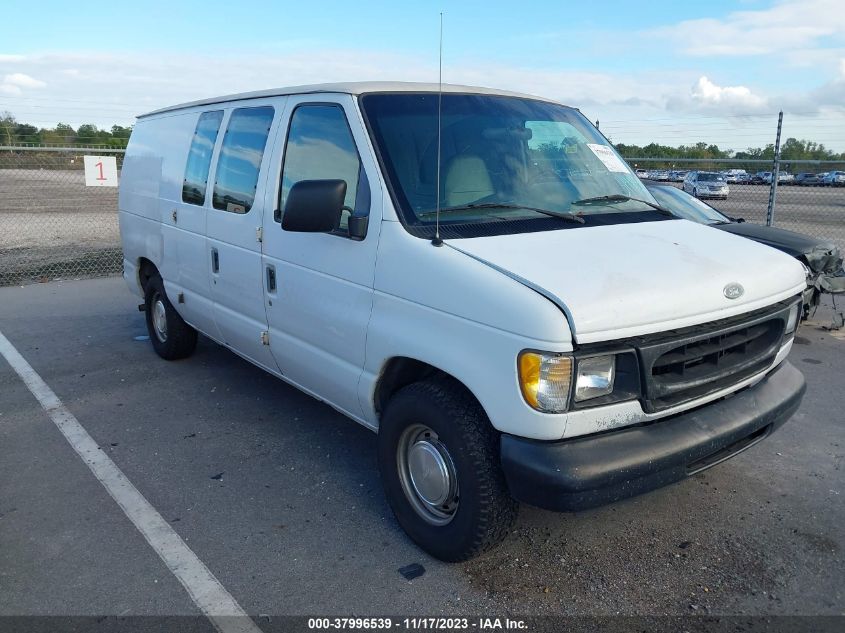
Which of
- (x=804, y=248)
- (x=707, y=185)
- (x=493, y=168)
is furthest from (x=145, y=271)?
(x=707, y=185)

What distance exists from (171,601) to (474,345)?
5.60 feet

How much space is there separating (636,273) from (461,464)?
1.09 metres

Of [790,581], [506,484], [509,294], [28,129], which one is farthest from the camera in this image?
[28,129]

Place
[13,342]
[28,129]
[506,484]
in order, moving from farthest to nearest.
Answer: [28,129]
[13,342]
[506,484]

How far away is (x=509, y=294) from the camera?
108 inches

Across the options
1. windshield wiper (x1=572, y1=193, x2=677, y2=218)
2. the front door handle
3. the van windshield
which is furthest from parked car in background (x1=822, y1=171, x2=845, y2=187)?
the front door handle

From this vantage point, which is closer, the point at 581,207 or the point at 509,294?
the point at 509,294

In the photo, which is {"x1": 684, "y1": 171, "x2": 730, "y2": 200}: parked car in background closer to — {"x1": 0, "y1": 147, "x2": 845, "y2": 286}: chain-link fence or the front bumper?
{"x1": 0, "y1": 147, "x2": 845, "y2": 286}: chain-link fence

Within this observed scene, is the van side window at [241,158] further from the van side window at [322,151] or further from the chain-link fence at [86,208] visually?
the chain-link fence at [86,208]

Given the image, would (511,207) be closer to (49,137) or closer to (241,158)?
(241,158)

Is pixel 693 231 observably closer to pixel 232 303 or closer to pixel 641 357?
pixel 641 357

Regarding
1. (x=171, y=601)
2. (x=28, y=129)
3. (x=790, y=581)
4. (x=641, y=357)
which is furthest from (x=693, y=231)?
(x=28, y=129)

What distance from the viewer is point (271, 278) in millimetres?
4191

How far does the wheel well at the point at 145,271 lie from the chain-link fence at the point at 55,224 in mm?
4489
